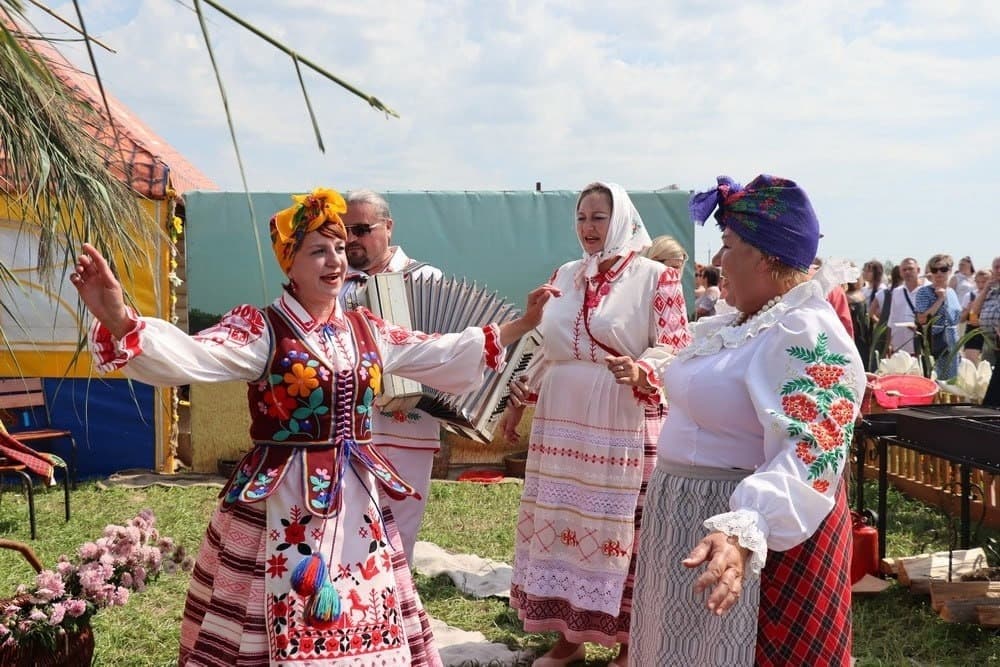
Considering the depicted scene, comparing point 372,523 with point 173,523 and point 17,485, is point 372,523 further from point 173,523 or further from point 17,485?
point 17,485

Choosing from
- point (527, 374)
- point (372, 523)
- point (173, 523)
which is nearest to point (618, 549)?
point (527, 374)

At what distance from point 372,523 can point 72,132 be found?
1.41 meters

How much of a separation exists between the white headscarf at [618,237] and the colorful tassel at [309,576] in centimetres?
195

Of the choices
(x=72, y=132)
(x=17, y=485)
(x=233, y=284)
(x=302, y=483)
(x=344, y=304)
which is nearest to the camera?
(x=72, y=132)

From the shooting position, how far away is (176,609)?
5.19 meters

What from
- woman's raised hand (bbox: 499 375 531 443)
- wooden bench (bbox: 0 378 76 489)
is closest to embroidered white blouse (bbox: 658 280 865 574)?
woman's raised hand (bbox: 499 375 531 443)

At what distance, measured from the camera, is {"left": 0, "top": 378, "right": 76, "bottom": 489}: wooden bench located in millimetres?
8031

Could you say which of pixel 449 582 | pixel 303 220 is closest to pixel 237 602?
pixel 303 220

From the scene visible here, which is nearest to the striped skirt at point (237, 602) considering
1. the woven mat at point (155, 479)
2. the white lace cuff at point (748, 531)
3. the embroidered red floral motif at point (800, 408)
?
the white lace cuff at point (748, 531)

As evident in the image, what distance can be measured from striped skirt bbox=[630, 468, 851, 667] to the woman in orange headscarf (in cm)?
89

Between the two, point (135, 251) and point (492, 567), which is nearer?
point (135, 251)

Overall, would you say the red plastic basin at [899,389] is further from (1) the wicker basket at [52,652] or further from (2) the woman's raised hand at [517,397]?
(1) the wicker basket at [52,652]

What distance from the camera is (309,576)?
2971 mm

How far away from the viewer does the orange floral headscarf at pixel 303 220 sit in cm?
316
